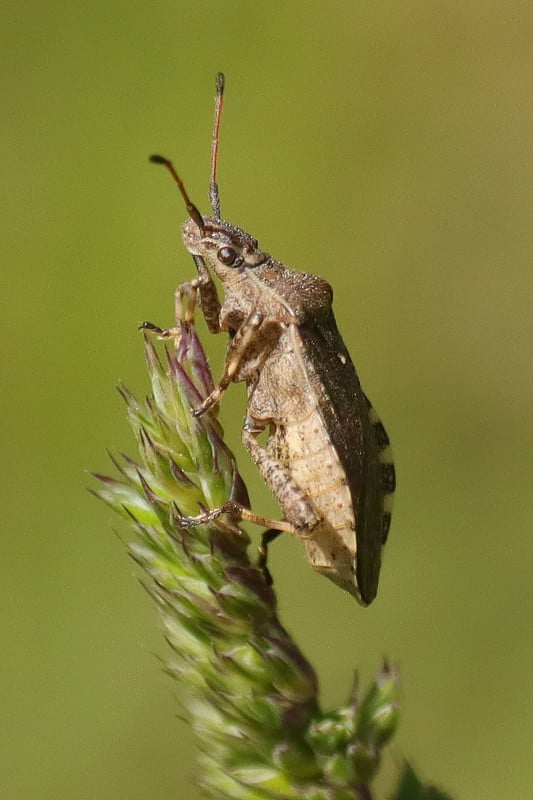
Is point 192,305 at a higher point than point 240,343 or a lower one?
higher

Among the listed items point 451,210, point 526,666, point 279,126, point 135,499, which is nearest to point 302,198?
point 279,126

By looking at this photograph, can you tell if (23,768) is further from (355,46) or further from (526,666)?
(355,46)

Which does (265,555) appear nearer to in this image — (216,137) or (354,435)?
(354,435)

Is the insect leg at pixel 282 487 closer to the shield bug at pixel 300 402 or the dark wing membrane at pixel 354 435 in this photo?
the shield bug at pixel 300 402

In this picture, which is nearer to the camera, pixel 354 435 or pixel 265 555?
pixel 265 555

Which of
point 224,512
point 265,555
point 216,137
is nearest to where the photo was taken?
point 224,512

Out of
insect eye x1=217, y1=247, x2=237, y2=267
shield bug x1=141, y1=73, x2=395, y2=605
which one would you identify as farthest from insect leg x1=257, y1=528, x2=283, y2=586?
insect eye x1=217, y1=247, x2=237, y2=267

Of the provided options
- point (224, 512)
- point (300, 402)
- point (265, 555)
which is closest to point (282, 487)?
point (300, 402)

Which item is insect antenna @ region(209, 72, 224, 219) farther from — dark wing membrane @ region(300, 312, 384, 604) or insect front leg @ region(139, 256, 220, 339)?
dark wing membrane @ region(300, 312, 384, 604)
